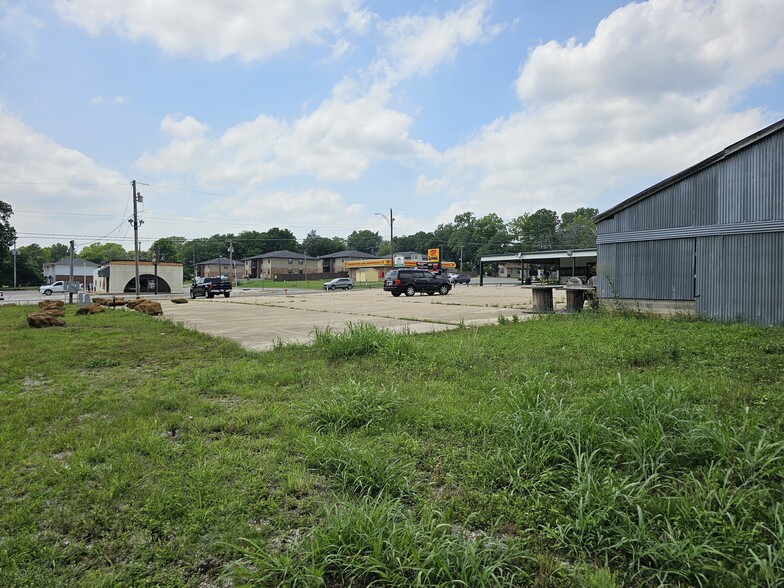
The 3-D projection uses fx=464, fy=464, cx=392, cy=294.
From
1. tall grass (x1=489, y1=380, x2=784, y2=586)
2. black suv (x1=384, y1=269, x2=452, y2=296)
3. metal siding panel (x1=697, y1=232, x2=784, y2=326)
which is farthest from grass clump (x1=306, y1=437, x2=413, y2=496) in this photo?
black suv (x1=384, y1=269, x2=452, y2=296)

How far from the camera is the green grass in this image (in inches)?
88.9

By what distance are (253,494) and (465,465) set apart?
1.47 m

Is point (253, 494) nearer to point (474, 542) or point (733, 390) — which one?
point (474, 542)

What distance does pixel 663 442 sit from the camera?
3.31m

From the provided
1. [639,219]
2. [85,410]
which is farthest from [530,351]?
[639,219]

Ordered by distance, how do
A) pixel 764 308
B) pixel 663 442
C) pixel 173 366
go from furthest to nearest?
pixel 764 308 → pixel 173 366 → pixel 663 442

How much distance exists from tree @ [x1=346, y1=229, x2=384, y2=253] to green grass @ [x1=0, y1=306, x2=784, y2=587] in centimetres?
14580

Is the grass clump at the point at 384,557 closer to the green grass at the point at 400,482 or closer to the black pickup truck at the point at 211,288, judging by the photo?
the green grass at the point at 400,482

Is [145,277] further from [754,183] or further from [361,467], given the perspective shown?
[361,467]

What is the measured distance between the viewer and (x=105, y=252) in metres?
138

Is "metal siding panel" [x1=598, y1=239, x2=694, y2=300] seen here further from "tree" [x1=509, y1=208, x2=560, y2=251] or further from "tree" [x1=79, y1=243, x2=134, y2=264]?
"tree" [x1=79, y1=243, x2=134, y2=264]

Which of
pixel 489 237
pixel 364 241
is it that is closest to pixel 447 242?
pixel 489 237

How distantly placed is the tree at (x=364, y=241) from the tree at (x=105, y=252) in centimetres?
6495

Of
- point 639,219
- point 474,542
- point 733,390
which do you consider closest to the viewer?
point 474,542
